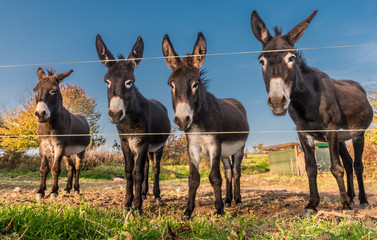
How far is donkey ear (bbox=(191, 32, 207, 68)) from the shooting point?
488 cm

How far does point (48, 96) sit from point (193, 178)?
3.99 metres

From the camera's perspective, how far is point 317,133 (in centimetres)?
480

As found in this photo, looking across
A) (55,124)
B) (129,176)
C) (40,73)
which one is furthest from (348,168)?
(40,73)

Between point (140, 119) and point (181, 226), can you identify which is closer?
point (181, 226)

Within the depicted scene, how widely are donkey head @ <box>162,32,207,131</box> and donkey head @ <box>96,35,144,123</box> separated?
76 cm

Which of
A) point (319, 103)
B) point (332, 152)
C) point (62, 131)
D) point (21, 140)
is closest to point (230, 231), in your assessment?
point (332, 152)

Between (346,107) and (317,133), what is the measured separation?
921mm

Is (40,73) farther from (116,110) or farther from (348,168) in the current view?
(348,168)

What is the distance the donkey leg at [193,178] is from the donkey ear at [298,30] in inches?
84.0

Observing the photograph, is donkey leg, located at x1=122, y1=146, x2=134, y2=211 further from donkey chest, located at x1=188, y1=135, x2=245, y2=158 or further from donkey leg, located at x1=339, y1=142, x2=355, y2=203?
donkey leg, located at x1=339, y1=142, x2=355, y2=203

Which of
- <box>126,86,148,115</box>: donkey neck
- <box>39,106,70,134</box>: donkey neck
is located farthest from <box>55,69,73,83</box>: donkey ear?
<box>126,86,148,115</box>: donkey neck

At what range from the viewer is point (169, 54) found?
5.00 m

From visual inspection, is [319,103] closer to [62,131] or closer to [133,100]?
[133,100]

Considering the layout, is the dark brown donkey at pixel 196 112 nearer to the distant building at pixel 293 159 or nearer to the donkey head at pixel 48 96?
the donkey head at pixel 48 96
